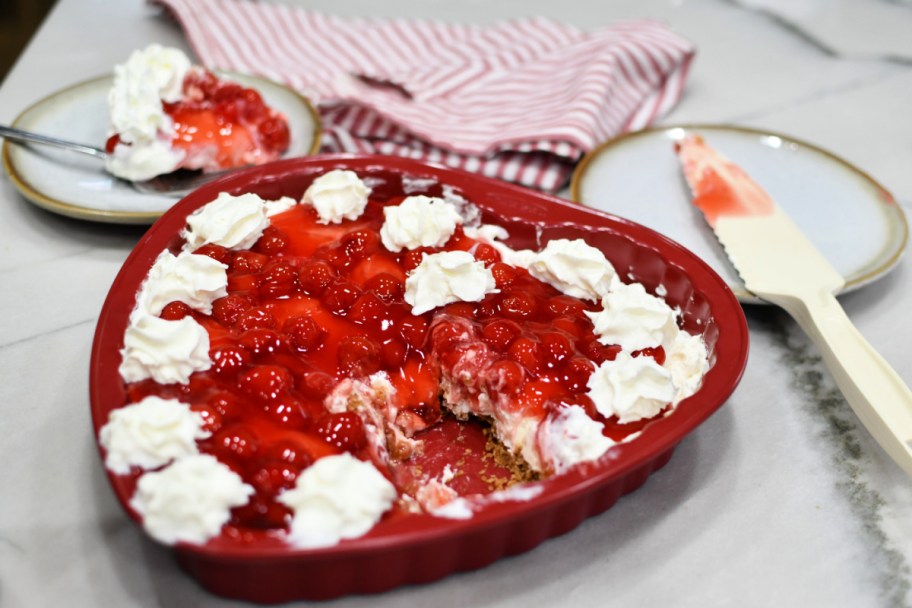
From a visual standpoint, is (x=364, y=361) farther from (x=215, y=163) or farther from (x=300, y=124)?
(x=300, y=124)

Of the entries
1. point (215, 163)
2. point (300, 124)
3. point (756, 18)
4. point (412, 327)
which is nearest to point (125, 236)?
point (215, 163)

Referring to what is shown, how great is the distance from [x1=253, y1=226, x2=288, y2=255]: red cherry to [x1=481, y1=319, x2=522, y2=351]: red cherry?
0.38 metres

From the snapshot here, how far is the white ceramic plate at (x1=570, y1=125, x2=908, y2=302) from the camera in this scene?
1687mm

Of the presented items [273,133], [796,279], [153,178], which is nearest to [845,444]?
[796,279]

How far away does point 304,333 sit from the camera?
1.27m

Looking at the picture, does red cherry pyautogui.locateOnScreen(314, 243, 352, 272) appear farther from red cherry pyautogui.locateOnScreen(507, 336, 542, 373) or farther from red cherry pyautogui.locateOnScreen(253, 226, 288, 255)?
red cherry pyautogui.locateOnScreen(507, 336, 542, 373)

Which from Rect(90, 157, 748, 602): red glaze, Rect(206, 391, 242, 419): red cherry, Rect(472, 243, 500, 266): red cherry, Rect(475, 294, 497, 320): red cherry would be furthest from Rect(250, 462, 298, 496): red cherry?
Rect(472, 243, 500, 266): red cherry

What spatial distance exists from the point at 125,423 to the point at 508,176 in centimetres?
111

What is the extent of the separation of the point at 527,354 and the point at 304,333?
32 centimetres

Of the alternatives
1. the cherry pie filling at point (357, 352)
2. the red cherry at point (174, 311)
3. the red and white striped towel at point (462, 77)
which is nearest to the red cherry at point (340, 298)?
the cherry pie filling at point (357, 352)

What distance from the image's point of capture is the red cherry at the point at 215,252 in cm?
137

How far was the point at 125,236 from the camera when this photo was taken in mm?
1753

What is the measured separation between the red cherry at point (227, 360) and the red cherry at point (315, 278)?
0.19 metres

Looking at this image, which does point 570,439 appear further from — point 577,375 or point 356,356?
point 356,356
